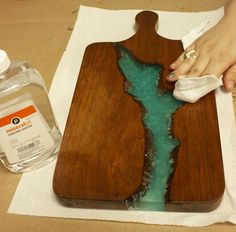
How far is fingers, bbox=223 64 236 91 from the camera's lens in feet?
1.88

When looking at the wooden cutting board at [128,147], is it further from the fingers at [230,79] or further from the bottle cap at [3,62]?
the bottle cap at [3,62]

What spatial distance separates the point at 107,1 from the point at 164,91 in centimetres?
36

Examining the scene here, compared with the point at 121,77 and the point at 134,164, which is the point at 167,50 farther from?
the point at 134,164

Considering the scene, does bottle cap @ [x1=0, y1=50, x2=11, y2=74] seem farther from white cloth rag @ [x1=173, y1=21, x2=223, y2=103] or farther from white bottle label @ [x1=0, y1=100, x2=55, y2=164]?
white cloth rag @ [x1=173, y1=21, x2=223, y2=103]

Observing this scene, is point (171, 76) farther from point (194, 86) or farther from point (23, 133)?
point (23, 133)

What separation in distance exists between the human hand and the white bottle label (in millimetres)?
224

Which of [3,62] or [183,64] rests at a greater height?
[3,62]

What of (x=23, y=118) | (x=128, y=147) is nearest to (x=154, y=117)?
(x=128, y=147)

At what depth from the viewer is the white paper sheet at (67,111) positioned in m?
0.45

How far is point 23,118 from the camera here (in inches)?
18.2

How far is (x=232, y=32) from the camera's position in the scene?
2.02ft

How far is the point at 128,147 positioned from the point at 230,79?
21cm

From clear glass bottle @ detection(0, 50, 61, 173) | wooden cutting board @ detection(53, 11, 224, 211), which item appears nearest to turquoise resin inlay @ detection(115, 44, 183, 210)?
wooden cutting board @ detection(53, 11, 224, 211)

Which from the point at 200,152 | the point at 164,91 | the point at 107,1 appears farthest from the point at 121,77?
the point at 107,1
